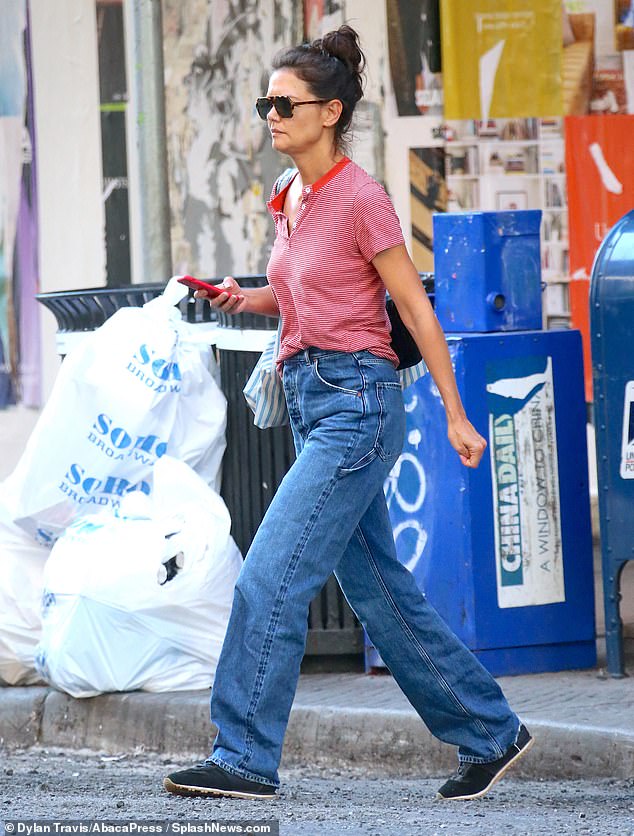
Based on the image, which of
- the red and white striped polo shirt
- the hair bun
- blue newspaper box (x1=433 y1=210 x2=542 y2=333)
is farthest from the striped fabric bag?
Answer: blue newspaper box (x1=433 y1=210 x2=542 y2=333)

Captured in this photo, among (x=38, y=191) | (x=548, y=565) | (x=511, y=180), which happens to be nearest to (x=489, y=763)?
(x=548, y=565)

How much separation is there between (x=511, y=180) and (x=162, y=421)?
3.66 metres

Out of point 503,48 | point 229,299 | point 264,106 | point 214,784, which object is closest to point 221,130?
Answer: point 503,48

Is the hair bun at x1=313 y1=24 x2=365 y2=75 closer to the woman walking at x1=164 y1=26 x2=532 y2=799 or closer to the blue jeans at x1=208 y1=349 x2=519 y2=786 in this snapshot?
the woman walking at x1=164 y1=26 x2=532 y2=799

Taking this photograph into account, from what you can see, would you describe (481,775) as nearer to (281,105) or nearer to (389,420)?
(389,420)

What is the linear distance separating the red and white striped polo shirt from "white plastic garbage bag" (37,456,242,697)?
4.29 feet

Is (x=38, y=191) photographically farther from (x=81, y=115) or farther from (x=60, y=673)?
(x=60, y=673)

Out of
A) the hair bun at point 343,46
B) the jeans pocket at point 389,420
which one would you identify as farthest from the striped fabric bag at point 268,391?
the hair bun at point 343,46

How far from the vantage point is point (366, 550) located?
3.76 meters

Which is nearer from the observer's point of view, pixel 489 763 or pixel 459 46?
pixel 489 763

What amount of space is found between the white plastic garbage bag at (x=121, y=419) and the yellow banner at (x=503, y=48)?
337 cm

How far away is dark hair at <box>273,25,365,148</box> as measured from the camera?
12.0 ft

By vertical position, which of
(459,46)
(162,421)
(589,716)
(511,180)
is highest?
(459,46)

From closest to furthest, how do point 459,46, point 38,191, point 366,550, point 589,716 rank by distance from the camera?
point 366,550, point 589,716, point 459,46, point 38,191
